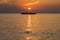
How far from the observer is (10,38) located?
3419 cm

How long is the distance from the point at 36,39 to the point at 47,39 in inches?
76.7

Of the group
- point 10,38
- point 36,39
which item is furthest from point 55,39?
point 10,38

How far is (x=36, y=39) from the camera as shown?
33219mm

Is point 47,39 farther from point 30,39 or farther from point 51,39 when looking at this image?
point 30,39

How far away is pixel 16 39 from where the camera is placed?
3353 centimetres

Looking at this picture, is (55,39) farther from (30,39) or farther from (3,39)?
(3,39)

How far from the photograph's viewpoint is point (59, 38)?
3428cm

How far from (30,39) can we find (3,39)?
15.0 feet

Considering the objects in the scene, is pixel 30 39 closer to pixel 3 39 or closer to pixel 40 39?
pixel 40 39

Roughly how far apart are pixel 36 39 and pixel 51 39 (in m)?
2.67

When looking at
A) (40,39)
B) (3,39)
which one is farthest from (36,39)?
(3,39)

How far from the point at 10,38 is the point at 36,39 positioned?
4594 millimetres

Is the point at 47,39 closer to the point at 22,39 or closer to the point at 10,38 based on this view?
the point at 22,39

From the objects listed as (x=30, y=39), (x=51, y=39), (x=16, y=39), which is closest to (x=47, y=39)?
(x=51, y=39)
